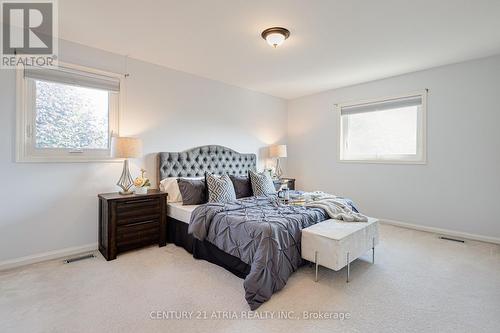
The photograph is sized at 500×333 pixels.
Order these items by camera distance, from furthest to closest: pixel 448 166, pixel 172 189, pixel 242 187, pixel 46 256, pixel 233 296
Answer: pixel 242 187 → pixel 448 166 → pixel 172 189 → pixel 46 256 → pixel 233 296

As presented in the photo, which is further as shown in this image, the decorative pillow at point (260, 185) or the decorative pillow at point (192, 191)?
the decorative pillow at point (260, 185)

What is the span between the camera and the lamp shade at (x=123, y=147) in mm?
2979

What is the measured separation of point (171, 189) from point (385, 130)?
12.5 ft

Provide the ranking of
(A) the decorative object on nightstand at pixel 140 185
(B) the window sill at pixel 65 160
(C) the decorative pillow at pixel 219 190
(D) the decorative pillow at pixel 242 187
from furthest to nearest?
1. (D) the decorative pillow at pixel 242 187
2. (C) the decorative pillow at pixel 219 190
3. (A) the decorative object on nightstand at pixel 140 185
4. (B) the window sill at pixel 65 160

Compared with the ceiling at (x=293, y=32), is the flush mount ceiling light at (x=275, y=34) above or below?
below

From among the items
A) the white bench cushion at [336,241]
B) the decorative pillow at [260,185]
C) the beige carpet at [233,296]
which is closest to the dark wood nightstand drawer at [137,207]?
the beige carpet at [233,296]

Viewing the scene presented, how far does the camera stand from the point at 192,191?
336 cm

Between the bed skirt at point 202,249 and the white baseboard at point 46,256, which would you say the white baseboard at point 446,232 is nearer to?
the bed skirt at point 202,249

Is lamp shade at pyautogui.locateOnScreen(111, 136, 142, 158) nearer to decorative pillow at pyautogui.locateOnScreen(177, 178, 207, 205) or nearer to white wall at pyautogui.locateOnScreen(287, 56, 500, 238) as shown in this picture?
decorative pillow at pyautogui.locateOnScreen(177, 178, 207, 205)

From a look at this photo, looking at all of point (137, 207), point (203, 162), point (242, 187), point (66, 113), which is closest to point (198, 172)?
point (203, 162)

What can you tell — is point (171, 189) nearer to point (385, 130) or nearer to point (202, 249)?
point (202, 249)

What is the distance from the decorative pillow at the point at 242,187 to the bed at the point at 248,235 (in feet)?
1.54

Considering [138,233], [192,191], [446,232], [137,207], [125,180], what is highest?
[125,180]

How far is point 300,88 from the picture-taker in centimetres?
497
